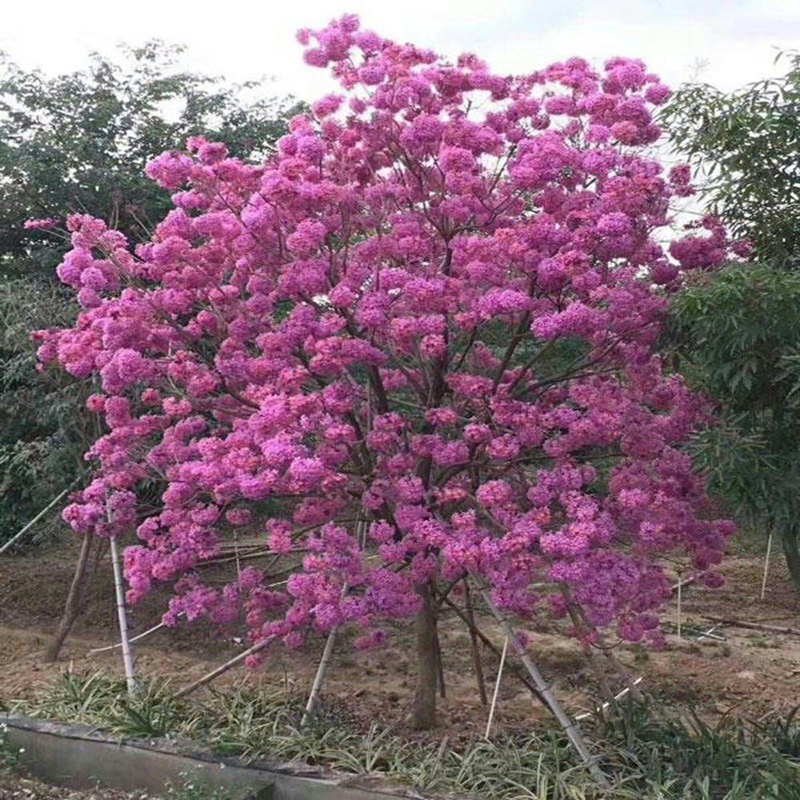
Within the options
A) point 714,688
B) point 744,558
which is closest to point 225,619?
point 714,688

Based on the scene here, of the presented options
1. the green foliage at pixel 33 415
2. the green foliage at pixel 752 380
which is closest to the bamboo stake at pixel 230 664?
the green foliage at pixel 33 415

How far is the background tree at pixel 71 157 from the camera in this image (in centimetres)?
617

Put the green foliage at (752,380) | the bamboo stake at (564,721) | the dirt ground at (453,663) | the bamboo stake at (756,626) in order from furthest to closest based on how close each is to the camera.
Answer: the bamboo stake at (756,626) → the dirt ground at (453,663) → the bamboo stake at (564,721) → the green foliage at (752,380)

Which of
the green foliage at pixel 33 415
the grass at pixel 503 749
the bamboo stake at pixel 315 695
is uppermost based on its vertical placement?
the green foliage at pixel 33 415

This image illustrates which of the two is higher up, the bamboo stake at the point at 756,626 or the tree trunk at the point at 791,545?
the tree trunk at the point at 791,545

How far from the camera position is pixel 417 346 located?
3734 millimetres

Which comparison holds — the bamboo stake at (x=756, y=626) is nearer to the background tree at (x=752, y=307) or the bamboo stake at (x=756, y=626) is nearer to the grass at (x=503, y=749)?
the grass at (x=503, y=749)

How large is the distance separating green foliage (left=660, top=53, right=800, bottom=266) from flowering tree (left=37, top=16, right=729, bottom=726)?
0.47 ft

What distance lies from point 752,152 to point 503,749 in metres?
2.46

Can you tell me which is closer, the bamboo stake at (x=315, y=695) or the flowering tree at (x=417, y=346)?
the flowering tree at (x=417, y=346)

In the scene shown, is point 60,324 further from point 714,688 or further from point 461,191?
point 714,688

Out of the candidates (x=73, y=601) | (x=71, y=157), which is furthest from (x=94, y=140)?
(x=73, y=601)

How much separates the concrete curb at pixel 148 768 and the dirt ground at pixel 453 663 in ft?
1.98

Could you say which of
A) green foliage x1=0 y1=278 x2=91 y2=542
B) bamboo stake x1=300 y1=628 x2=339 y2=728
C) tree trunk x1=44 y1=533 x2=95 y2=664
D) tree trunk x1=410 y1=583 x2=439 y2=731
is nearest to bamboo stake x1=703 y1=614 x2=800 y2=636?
tree trunk x1=410 y1=583 x2=439 y2=731
